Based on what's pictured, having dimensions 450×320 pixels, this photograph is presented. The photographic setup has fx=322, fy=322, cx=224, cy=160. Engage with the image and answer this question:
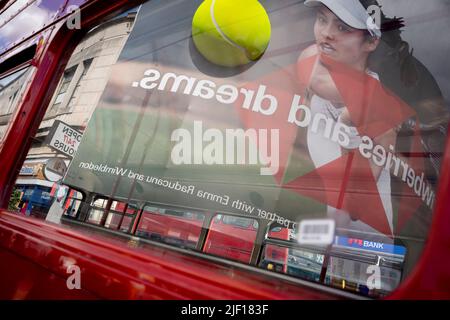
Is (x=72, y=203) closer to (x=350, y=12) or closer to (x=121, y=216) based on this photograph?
(x=121, y=216)

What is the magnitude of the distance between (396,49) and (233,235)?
4.44ft

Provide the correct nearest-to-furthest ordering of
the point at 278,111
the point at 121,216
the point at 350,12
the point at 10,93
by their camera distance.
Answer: the point at 121,216, the point at 278,111, the point at 350,12, the point at 10,93

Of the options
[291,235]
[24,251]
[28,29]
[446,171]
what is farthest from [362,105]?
[28,29]

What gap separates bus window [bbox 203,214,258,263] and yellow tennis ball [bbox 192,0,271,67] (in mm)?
897

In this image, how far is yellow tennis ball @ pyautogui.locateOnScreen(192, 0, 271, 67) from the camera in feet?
4.51

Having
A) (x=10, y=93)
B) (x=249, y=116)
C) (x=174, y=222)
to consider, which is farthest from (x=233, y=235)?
(x=10, y=93)

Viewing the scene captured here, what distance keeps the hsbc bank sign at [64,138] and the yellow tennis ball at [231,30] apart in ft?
2.24

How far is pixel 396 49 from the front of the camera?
1596 millimetres

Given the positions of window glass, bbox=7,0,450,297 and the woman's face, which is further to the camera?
the woman's face

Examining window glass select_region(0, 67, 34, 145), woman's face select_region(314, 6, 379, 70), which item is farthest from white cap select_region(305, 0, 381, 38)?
window glass select_region(0, 67, 34, 145)

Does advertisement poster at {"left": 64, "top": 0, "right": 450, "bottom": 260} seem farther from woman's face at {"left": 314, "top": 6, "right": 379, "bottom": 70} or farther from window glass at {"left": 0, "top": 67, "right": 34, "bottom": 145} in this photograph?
window glass at {"left": 0, "top": 67, "right": 34, "bottom": 145}

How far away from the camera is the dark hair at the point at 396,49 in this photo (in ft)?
5.15

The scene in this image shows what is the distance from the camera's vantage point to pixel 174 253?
0.94 metres

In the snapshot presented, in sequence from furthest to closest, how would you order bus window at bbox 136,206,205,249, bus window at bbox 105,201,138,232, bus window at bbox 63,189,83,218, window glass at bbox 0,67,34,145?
window glass at bbox 0,67,34,145, bus window at bbox 136,206,205,249, bus window at bbox 63,189,83,218, bus window at bbox 105,201,138,232
